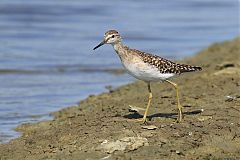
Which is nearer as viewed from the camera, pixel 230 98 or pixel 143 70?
pixel 143 70

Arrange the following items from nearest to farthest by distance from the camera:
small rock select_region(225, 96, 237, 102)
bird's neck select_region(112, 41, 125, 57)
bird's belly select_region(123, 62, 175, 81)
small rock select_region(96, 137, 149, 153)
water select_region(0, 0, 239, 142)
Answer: small rock select_region(96, 137, 149, 153) → bird's belly select_region(123, 62, 175, 81) → bird's neck select_region(112, 41, 125, 57) → small rock select_region(225, 96, 237, 102) → water select_region(0, 0, 239, 142)

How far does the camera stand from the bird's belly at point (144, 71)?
29.4 ft

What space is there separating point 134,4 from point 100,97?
12828 mm

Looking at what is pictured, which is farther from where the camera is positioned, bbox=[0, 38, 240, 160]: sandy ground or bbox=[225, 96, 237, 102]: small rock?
bbox=[225, 96, 237, 102]: small rock

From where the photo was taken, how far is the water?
12688mm

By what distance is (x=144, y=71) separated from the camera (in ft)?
29.4

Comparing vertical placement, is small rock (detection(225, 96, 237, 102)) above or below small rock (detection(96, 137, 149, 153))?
below

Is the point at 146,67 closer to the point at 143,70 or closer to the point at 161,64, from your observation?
the point at 143,70

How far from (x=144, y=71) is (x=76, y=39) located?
9.56 meters

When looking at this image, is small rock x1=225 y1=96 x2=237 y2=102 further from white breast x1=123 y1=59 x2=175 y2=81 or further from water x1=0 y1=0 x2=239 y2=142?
water x1=0 y1=0 x2=239 y2=142

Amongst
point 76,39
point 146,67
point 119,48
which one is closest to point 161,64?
point 146,67

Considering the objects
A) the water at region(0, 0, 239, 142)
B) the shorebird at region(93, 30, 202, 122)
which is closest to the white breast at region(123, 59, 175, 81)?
the shorebird at region(93, 30, 202, 122)

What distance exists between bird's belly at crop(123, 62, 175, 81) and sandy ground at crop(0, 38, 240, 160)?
0.58 meters

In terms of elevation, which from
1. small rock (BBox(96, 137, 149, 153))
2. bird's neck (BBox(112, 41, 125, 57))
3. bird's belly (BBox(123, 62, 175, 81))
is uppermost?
bird's neck (BBox(112, 41, 125, 57))
